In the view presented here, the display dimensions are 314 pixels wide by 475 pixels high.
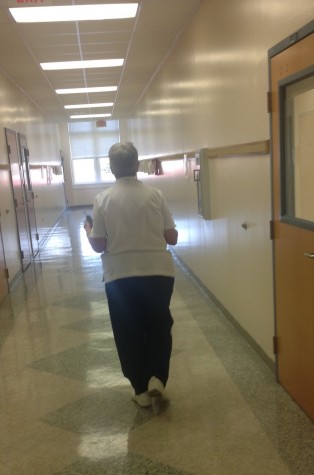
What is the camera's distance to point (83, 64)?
6.38m

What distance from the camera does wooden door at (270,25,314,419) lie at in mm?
2146

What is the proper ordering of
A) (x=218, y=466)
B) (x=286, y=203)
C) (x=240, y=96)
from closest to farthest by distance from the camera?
(x=218, y=466) → (x=286, y=203) → (x=240, y=96)

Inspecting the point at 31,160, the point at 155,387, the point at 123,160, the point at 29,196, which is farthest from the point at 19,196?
the point at 155,387

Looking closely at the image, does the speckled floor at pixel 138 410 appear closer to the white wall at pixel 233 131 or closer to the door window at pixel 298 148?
the white wall at pixel 233 131

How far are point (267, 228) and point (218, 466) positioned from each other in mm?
1411

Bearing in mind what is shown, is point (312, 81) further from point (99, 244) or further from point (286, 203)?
point (99, 244)

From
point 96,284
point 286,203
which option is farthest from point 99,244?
point 96,284

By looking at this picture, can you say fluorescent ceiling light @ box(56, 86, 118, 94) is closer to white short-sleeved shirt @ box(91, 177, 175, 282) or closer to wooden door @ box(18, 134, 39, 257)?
wooden door @ box(18, 134, 39, 257)

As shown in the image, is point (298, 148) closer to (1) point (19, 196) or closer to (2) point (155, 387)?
(2) point (155, 387)

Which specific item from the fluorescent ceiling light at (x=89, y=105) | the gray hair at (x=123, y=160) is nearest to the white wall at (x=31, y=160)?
the fluorescent ceiling light at (x=89, y=105)

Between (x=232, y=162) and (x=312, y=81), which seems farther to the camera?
(x=232, y=162)

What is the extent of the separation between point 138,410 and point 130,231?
106cm

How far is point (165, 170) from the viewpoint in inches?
288

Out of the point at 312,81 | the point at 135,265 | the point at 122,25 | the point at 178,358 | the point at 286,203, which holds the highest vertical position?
the point at 122,25
